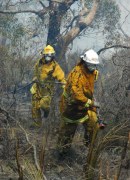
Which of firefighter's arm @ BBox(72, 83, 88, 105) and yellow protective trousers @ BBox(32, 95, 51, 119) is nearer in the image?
firefighter's arm @ BBox(72, 83, 88, 105)

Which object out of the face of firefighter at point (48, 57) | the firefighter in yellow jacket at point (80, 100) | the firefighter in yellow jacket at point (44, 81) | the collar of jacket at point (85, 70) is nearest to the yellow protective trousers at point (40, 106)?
the firefighter in yellow jacket at point (44, 81)

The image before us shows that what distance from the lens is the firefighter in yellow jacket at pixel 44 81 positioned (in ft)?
24.2

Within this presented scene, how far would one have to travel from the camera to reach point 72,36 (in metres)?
12.9

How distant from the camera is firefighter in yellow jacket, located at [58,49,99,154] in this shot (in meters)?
5.32

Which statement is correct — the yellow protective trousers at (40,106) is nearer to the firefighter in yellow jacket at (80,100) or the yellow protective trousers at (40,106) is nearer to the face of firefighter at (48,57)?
the face of firefighter at (48,57)

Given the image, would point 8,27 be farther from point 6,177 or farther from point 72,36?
point 6,177

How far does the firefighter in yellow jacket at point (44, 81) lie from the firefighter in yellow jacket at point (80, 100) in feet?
5.75

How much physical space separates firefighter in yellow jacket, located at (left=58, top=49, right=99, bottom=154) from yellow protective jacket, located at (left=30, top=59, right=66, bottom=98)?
1811 mm

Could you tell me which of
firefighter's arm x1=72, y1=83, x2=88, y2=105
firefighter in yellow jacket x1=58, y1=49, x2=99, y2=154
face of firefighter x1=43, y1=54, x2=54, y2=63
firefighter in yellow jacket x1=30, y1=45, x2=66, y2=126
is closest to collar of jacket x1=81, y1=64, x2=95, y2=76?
firefighter in yellow jacket x1=58, y1=49, x2=99, y2=154

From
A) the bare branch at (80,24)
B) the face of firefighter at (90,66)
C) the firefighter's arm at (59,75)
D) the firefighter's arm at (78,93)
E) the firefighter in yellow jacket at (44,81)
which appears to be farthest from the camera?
the bare branch at (80,24)

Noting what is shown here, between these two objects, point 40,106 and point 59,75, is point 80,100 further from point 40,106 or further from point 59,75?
point 40,106

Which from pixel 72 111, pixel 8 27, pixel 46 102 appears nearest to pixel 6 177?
pixel 72 111

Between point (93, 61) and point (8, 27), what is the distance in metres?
9.71

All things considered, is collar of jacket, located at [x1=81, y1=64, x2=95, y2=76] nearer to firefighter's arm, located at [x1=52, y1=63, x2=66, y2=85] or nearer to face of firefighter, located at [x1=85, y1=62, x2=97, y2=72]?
face of firefighter, located at [x1=85, y1=62, x2=97, y2=72]
